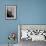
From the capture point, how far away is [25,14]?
4.47 meters

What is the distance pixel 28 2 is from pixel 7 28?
3.76ft

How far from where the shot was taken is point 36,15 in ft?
14.7

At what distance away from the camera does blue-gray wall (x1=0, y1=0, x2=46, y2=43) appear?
445 cm

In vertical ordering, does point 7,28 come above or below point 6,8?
below

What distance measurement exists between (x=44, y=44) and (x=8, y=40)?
1210 mm

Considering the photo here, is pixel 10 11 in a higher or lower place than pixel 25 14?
higher

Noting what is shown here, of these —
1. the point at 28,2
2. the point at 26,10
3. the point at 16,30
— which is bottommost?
the point at 16,30

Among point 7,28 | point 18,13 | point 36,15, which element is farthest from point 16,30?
point 36,15

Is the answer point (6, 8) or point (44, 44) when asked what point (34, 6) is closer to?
point (6, 8)

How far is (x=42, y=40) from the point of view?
4188mm

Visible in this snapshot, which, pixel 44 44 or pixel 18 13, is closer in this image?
pixel 44 44

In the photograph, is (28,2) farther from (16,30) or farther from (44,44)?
(44,44)

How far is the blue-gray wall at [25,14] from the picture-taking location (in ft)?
14.6

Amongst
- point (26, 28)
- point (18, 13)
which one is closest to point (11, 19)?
point (18, 13)
